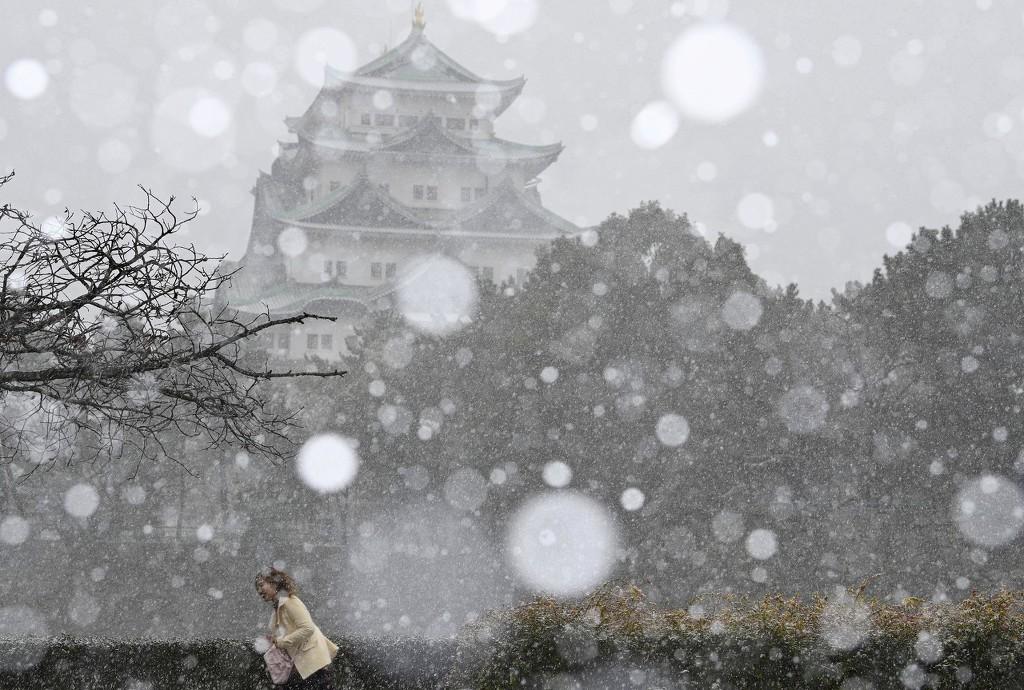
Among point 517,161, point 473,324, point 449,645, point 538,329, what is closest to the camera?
point 449,645

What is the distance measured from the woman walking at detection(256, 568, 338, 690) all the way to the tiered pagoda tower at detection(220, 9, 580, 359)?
26784 mm

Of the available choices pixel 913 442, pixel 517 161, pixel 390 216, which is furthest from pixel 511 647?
pixel 517 161

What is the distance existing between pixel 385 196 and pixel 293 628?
3239 cm

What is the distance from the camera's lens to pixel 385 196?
38312mm

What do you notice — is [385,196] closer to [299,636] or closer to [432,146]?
[432,146]

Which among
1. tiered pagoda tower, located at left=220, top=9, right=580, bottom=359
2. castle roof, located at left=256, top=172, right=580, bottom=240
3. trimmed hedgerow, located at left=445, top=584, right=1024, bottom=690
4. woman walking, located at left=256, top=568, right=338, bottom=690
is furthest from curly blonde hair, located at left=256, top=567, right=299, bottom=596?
castle roof, located at left=256, top=172, right=580, bottom=240

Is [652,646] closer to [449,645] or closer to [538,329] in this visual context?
[449,645]

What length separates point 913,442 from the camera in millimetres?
18422

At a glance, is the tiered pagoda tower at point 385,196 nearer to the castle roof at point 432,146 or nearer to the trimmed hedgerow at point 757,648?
the castle roof at point 432,146

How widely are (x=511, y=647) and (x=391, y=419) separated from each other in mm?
13734

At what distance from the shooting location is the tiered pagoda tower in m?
37.7

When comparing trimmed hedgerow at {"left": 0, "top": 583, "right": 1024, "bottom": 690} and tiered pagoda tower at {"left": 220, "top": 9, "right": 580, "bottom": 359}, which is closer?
trimmed hedgerow at {"left": 0, "top": 583, "right": 1024, "bottom": 690}

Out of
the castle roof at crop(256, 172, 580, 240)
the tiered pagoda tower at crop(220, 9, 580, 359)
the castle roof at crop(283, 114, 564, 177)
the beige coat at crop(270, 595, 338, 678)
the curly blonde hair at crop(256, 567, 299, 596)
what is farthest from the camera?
the castle roof at crop(283, 114, 564, 177)

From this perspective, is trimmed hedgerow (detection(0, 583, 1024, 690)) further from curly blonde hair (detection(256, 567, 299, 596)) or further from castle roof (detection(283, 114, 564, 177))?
castle roof (detection(283, 114, 564, 177))
